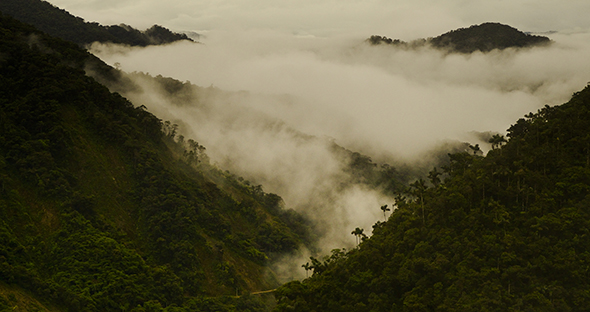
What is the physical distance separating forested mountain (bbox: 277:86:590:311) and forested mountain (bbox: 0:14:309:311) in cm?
2441

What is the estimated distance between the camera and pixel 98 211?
90.8 meters

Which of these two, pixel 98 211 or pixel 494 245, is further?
pixel 98 211

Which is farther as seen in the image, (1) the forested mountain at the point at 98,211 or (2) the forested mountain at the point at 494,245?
(1) the forested mountain at the point at 98,211

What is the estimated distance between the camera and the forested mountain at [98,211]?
76.8 metres

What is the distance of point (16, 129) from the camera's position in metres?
89.7

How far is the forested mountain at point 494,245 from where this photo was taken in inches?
2373

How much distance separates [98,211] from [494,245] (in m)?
63.2

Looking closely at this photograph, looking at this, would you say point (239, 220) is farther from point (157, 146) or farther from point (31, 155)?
point (31, 155)

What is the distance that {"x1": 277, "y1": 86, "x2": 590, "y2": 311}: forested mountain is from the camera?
60.3 meters

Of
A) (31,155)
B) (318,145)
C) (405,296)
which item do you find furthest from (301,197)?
(405,296)

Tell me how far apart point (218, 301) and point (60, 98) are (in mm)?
47193

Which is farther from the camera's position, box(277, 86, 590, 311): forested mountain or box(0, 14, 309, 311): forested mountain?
box(0, 14, 309, 311): forested mountain

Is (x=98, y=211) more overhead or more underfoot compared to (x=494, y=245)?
more underfoot

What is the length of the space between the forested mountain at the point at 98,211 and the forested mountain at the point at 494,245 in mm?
24408
